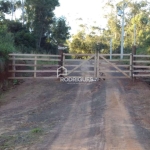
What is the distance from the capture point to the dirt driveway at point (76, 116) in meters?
8.34

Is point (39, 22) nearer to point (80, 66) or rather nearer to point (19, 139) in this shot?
point (80, 66)

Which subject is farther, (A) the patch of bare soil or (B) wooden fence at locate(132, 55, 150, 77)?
(B) wooden fence at locate(132, 55, 150, 77)

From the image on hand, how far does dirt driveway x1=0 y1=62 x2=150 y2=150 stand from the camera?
8344mm

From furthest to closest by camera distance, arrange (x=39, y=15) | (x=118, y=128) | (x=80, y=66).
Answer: (x=39, y=15) < (x=80, y=66) < (x=118, y=128)

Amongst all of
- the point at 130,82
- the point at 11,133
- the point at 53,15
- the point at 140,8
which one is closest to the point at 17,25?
the point at 53,15

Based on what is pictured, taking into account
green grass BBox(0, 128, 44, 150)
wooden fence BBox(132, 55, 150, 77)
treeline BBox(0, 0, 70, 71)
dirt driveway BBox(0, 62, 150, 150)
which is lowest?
green grass BBox(0, 128, 44, 150)

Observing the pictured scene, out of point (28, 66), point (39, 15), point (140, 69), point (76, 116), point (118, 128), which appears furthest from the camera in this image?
point (39, 15)

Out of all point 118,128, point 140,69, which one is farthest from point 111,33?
point 118,128

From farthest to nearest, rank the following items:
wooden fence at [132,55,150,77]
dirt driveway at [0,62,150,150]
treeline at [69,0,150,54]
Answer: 1. treeline at [69,0,150,54]
2. wooden fence at [132,55,150,77]
3. dirt driveway at [0,62,150,150]

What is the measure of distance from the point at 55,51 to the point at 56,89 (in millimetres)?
25919

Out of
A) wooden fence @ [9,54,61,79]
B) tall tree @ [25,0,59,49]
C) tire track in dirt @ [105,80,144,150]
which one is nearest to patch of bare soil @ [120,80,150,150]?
tire track in dirt @ [105,80,144,150]

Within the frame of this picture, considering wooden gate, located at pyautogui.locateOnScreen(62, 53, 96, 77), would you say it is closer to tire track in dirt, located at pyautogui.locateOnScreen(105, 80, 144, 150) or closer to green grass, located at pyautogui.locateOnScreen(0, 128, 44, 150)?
tire track in dirt, located at pyautogui.locateOnScreen(105, 80, 144, 150)

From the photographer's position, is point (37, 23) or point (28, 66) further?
point (37, 23)

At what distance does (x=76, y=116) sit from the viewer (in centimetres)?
1170
